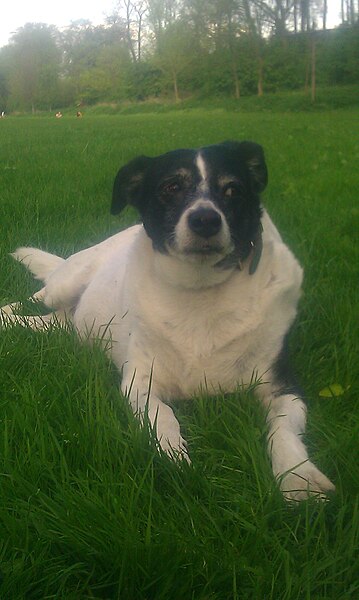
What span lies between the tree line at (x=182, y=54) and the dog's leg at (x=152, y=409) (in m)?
31.4

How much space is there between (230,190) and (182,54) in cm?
4550

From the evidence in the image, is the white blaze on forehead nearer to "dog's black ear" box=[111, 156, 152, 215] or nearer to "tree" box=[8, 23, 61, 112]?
"dog's black ear" box=[111, 156, 152, 215]

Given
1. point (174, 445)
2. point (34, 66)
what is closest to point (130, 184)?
point (174, 445)

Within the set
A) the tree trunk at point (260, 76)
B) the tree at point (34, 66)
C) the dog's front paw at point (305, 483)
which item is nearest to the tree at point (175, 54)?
the tree trunk at point (260, 76)

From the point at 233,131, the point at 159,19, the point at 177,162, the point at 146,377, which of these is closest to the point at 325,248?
the point at 177,162

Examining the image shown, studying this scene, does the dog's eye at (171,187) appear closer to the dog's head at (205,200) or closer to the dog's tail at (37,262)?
the dog's head at (205,200)

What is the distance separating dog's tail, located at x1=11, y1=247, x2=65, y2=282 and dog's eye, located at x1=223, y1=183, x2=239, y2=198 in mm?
1794

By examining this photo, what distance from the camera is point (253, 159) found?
2762 mm

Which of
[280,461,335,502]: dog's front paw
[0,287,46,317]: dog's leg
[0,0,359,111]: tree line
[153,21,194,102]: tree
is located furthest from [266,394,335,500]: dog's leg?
[153,21,194,102]: tree

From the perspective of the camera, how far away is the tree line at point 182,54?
3525cm

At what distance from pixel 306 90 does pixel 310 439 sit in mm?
35302

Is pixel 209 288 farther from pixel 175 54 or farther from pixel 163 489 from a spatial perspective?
pixel 175 54

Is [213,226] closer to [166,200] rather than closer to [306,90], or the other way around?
[166,200]

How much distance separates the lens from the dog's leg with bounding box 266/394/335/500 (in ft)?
6.09
